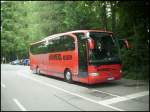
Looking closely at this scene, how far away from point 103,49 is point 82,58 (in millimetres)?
1259

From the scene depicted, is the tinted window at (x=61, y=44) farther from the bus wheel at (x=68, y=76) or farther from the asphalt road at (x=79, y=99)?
the asphalt road at (x=79, y=99)

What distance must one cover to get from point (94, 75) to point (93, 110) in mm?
6318

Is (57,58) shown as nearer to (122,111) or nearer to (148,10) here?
(148,10)

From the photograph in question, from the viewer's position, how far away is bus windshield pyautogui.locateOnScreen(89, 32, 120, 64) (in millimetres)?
18234

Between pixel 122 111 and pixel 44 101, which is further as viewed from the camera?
pixel 44 101

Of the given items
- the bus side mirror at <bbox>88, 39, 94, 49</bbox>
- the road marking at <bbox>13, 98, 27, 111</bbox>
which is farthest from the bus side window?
the road marking at <bbox>13, 98, 27, 111</bbox>

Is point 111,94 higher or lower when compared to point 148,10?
lower

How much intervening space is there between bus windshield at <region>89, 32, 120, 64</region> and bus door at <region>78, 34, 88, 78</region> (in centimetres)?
52

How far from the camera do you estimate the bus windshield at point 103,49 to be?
18.2 m

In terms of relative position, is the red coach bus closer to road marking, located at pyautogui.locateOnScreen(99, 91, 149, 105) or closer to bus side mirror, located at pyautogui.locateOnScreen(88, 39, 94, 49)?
bus side mirror, located at pyautogui.locateOnScreen(88, 39, 94, 49)

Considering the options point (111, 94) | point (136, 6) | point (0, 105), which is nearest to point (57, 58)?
point (136, 6)

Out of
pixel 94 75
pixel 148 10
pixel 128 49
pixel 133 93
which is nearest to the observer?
pixel 133 93

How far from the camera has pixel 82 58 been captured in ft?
61.9

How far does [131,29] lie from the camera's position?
23047mm
